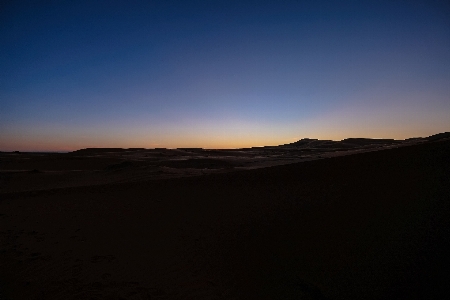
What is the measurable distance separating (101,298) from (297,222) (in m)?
4.03

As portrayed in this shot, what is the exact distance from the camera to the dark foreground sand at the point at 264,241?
13.7 ft

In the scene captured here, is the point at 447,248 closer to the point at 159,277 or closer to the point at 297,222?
the point at 297,222

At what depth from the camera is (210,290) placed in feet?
14.1

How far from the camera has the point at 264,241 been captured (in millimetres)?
5555

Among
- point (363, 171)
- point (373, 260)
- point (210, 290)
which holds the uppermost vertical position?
point (363, 171)

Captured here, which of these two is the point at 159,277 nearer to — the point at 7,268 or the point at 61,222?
the point at 7,268

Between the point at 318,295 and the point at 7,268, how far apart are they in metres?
5.66

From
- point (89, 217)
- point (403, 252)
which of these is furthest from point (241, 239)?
point (89, 217)

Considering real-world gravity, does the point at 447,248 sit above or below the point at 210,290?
above

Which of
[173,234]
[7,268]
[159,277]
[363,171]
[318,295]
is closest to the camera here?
[318,295]

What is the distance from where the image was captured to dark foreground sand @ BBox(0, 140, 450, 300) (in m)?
4.19

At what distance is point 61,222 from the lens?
7.91 meters

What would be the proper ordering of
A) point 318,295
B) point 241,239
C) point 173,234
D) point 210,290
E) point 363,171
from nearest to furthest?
point 318,295, point 210,290, point 241,239, point 173,234, point 363,171

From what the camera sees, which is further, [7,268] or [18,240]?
[18,240]
